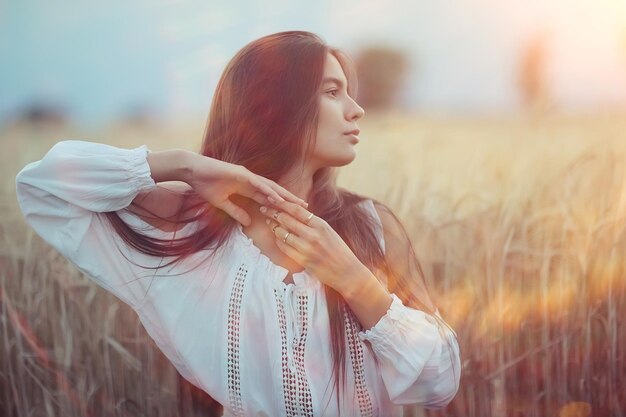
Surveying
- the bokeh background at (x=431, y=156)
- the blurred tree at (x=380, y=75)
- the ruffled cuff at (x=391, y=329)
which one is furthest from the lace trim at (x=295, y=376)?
the blurred tree at (x=380, y=75)

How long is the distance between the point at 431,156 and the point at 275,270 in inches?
23.2

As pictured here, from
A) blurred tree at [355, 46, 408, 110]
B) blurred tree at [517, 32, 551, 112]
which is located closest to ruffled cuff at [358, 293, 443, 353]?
blurred tree at [355, 46, 408, 110]

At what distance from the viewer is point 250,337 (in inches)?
49.9

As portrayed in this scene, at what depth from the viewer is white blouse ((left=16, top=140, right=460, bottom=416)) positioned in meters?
1.23

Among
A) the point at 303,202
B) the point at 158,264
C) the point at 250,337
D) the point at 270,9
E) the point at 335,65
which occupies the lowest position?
the point at 250,337

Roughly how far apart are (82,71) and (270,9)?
46cm

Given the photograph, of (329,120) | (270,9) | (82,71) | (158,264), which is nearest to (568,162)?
(329,120)

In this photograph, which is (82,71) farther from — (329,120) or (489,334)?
(489,334)

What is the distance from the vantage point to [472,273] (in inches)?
64.4

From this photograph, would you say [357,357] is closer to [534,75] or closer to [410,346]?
[410,346]

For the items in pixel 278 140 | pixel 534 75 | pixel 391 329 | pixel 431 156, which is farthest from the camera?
pixel 431 156

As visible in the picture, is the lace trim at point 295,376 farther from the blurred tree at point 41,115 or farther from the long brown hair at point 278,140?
the blurred tree at point 41,115

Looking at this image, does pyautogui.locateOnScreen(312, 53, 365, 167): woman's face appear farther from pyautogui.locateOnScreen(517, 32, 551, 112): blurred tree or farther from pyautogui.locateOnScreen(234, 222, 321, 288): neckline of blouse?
pyautogui.locateOnScreen(517, 32, 551, 112): blurred tree

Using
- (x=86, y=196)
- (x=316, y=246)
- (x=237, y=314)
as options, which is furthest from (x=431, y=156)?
(x=86, y=196)
